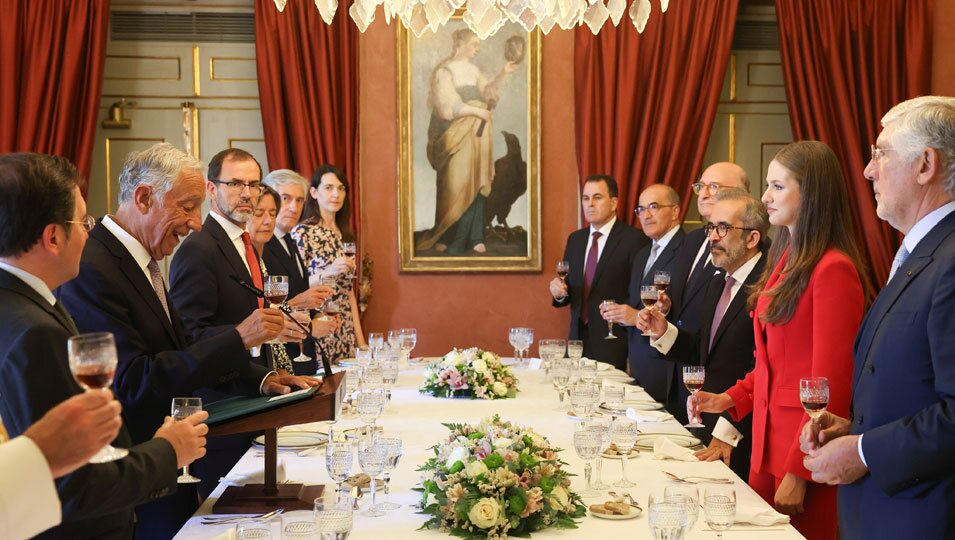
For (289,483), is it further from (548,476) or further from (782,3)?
(782,3)

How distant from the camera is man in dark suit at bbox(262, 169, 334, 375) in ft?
15.4

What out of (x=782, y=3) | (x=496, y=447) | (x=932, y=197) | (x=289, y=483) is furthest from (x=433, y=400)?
(x=782, y=3)

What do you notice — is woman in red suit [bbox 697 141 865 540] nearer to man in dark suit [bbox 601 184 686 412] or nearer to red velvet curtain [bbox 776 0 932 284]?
man in dark suit [bbox 601 184 686 412]

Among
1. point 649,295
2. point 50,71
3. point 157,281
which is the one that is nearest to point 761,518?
point 157,281

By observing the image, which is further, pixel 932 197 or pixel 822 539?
pixel 822 539

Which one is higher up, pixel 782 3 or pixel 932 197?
pixel 782 3

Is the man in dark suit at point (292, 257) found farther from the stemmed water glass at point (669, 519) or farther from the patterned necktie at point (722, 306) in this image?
the stemmed water glass at point (669, 519)

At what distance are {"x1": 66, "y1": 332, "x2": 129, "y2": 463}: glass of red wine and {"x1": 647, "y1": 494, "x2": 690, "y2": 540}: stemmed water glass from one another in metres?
1.18

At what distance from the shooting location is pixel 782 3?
7164mm

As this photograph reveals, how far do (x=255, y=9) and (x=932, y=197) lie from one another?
5655mm

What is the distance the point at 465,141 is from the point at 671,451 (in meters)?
4.38

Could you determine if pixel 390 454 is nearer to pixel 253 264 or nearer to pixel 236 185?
pixel 253 264

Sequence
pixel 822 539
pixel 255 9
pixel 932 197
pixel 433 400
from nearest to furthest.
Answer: pixel 932 197
pixel 822 539
pixel 433 400
pixel 255 9

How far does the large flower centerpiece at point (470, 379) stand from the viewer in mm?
4477
